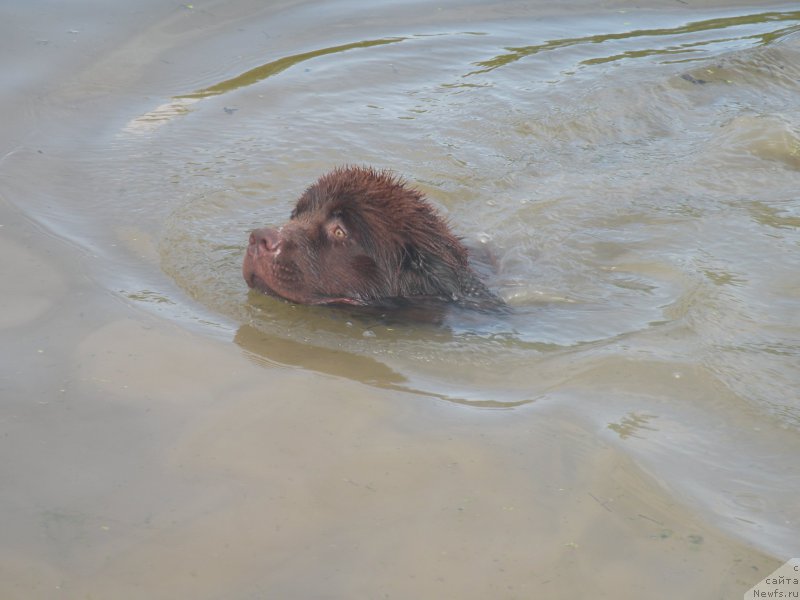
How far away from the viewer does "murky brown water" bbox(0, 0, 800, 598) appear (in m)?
3.45

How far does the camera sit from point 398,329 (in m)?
5.46

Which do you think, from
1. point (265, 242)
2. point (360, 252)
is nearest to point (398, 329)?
point (360, 252)

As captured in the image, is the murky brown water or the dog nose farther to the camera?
the dog nose

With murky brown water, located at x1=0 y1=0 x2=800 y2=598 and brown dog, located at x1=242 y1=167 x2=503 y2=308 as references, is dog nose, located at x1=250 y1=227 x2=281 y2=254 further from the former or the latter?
murky brown water, located at x1=0 y1=0 x2=800 y2=598

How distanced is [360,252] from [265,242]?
567 millimetres

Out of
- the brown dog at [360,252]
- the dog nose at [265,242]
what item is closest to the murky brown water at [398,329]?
the brown dog at [360,252]

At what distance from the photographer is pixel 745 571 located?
339 centimetres

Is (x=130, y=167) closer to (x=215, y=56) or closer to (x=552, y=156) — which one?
(x=215, y=56)

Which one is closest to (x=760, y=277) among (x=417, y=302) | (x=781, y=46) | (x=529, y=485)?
(x=417, y=302)

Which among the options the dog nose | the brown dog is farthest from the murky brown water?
the dog nose

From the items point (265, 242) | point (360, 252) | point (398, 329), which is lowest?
point (398, 329)

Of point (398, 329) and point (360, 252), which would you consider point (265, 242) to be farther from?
point (398, 329)

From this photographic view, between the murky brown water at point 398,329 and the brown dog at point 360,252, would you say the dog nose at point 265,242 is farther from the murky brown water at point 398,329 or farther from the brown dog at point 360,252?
the murky brown water at point 398,329

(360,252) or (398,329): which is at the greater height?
(360,252)
